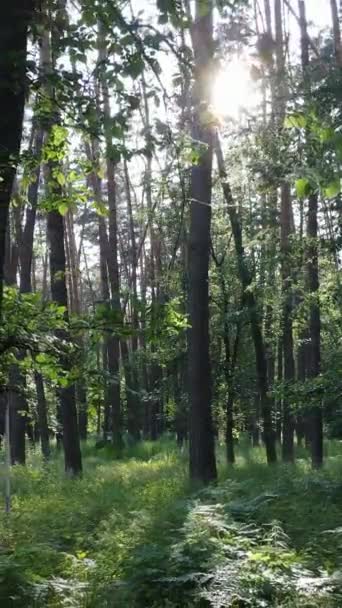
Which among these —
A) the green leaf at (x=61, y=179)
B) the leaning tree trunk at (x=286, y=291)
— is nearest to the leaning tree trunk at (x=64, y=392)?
the leaning tree trunk at (x=286, y=291)

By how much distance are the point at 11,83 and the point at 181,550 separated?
13.3ft

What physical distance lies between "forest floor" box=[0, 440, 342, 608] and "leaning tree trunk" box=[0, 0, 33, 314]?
1.73 meters

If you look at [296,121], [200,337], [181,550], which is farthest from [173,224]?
[296,121]

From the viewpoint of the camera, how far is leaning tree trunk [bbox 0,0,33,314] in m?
2.88

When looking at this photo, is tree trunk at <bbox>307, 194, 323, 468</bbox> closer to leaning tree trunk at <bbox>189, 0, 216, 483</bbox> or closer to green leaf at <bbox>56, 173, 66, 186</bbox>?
leaning tree trunk at <bbox>189, 0, 216, 483</bbox>

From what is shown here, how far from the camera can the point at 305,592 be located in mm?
4574

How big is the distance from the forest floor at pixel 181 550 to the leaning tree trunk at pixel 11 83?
5.69ft

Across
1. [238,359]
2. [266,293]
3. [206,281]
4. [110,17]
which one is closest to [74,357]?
[110,17]

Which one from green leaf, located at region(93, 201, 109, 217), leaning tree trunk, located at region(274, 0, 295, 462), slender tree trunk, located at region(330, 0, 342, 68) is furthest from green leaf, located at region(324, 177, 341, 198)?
slender tree trunk, located at region(330, 0, 342, 68)

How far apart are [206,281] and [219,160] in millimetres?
5489

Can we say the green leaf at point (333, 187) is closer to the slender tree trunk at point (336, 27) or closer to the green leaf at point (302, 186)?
the green leaf at point (302, 186)

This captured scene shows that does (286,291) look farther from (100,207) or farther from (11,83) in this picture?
(11,83)

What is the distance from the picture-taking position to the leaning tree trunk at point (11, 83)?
9.45 ft

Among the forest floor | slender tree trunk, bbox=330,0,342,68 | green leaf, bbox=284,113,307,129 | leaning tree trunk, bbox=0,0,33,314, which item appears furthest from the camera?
slender tree trunk, bbox=330,0,342,68
